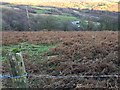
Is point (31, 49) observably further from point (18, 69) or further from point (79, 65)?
point (18, 69)

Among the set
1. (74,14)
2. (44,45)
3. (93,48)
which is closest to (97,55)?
(93,48)

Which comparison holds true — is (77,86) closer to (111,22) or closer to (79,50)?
(79,50)

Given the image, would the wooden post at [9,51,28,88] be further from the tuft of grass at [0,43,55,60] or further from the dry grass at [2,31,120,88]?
the tuft of grass at [0,43,55,60]

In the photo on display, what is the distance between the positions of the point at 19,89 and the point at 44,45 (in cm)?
781

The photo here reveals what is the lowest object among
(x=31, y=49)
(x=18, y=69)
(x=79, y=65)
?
(x=31, y=49)

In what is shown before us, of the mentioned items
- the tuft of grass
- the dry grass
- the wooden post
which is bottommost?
the tuft of grass

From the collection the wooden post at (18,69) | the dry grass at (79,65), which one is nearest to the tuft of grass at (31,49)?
the dry grass at (79,65)

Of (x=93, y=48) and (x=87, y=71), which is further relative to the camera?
(x=93, y=48)

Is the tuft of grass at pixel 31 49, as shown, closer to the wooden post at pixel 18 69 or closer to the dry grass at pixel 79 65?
the dry grass at pixel 79 65

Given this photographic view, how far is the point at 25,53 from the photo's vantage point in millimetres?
11992

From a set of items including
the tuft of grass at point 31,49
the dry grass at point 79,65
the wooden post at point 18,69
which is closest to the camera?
the wooden post at point 18,69

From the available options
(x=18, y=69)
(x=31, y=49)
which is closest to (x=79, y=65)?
(x=18, y=69)

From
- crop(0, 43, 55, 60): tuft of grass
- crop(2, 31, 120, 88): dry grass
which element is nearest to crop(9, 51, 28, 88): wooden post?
crop(2, 31, 120, 88): dry grass

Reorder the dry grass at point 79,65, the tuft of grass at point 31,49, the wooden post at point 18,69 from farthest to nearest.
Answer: the tuft of grass at point 31,49
the dry grass at point 79,65
the wooden post at point 18,69
